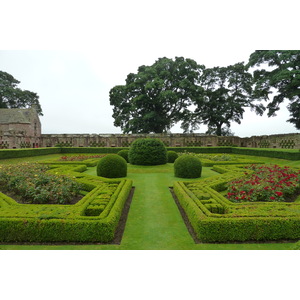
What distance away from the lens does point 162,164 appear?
1516 centimetres

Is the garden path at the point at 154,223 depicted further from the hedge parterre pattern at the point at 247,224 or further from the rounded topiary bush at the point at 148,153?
the rounded topiary bush at the point at 148,153

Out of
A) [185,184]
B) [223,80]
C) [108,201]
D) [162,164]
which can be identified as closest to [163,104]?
[223,80]

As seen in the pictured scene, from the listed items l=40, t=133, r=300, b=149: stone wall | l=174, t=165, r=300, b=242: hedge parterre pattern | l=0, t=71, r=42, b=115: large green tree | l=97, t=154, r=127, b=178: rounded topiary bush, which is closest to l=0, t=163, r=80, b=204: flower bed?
l=97, t=154, r=127, b=178: rounded topiary bush

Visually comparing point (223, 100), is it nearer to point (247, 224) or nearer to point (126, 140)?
point (126, 140)

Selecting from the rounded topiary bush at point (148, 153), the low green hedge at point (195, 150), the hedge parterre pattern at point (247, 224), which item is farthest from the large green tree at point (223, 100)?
the hedge parterre pattern at point (247, 224)

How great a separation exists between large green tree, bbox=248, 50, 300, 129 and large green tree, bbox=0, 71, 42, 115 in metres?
38.1

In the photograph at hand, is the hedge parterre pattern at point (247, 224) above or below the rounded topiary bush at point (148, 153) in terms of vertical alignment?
below

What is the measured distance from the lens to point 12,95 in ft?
149

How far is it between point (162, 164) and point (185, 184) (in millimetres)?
6331

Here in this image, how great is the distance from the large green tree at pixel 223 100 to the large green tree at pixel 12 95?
30691 millimetres

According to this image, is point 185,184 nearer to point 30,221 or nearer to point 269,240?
point 269,240

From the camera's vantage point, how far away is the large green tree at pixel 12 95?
1732 inches

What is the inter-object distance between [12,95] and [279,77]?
1799 inches

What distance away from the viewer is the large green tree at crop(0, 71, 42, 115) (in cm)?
4400
